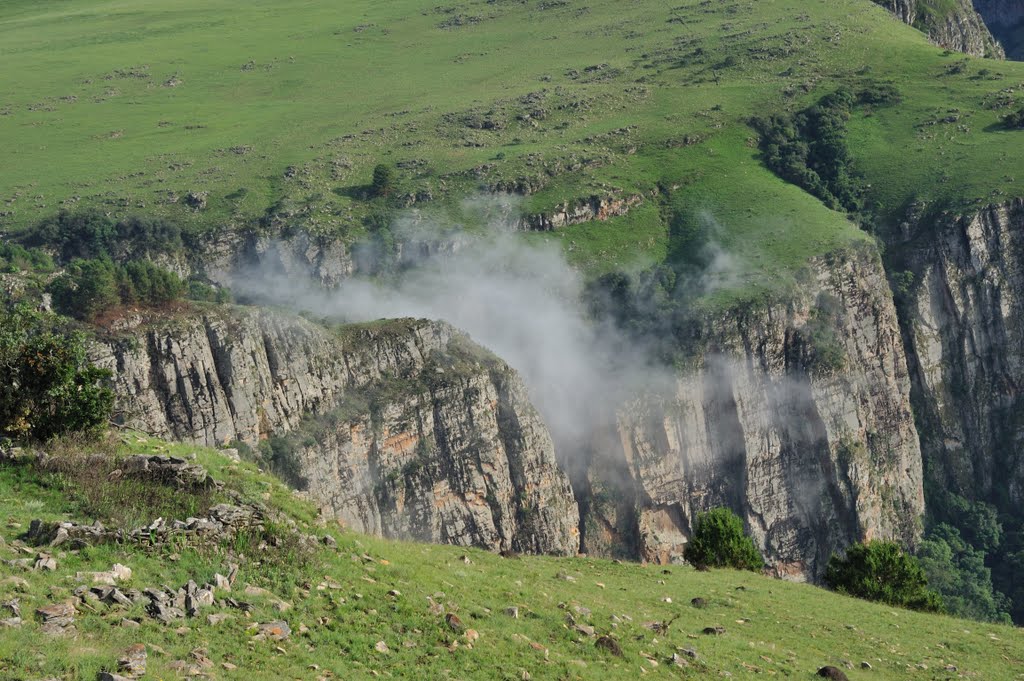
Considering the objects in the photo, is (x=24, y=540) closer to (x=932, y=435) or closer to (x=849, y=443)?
(x=849, y=443)

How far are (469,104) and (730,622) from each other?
143927 mm

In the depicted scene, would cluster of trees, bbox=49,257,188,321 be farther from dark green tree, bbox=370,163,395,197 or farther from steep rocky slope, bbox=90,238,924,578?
dark green tree, bbox=370,163,395,197

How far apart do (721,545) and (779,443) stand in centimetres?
6179

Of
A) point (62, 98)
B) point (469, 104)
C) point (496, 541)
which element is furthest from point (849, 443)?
point (62, 98)

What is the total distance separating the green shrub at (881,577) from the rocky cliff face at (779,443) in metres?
50.8

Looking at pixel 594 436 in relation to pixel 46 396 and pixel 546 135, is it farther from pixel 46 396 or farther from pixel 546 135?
pixel 46 396

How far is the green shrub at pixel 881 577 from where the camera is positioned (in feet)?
187

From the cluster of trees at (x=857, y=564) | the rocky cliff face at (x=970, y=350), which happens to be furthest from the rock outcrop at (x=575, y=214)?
the cluster of trees at (x=857, y=564)

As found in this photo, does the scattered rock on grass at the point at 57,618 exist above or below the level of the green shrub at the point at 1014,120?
below

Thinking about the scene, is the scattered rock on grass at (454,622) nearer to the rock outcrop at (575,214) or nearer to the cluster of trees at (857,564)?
the cluster of trees at (857,564)

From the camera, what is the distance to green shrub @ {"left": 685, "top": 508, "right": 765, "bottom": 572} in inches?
2421

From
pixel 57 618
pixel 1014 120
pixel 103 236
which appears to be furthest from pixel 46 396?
pixel 1014 120

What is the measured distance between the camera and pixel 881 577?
197 feet

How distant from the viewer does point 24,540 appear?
24.2 meters
